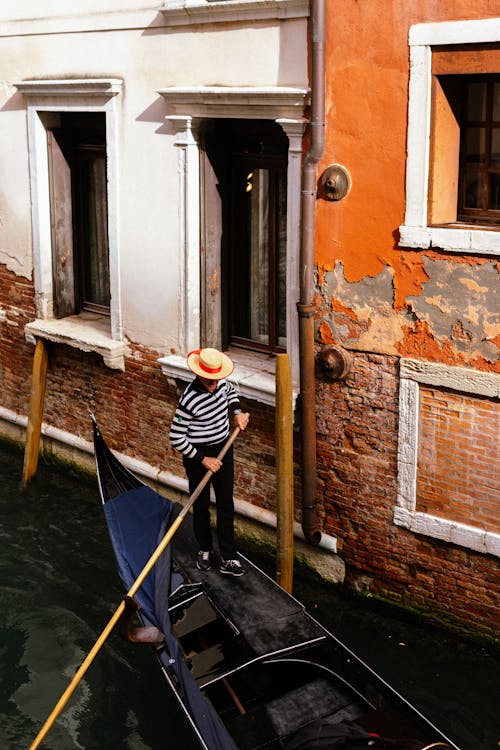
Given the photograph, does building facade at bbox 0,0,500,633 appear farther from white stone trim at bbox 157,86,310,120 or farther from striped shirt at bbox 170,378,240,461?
striped shirt at bbox 170,378,240,461

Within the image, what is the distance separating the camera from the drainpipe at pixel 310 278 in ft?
17.8

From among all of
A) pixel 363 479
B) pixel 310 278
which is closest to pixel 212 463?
pixel 363 479

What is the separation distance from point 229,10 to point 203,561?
3.39 metres

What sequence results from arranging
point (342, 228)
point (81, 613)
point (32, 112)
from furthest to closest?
point (32, 112) → point (81, 613) → point (342, 228)

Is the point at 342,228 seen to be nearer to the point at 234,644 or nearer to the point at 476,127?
the point at 476,127

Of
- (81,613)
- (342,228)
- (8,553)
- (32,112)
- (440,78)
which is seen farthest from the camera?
(32,112)

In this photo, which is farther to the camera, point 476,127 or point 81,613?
point 81,613

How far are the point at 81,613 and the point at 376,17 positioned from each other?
13.4 ft

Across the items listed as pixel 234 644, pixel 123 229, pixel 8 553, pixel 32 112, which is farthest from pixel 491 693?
pixel 32 112

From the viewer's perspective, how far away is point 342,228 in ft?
18.6

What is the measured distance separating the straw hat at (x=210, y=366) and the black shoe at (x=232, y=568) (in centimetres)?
116

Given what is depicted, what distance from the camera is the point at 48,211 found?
7816 millimetres

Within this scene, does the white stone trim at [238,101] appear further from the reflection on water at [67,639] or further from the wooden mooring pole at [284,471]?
the reflection on water at [67,639]

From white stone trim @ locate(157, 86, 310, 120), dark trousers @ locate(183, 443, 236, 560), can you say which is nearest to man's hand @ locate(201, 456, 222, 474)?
dark trousers @ locate(183, 443, 236, 560)
